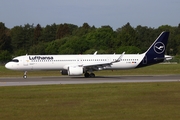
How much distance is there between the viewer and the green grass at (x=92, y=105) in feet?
54.5

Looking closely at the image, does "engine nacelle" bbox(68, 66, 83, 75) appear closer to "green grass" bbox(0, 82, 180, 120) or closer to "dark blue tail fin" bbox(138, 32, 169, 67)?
"dark blue tail fin" bbox(138, 32, 169, 67)

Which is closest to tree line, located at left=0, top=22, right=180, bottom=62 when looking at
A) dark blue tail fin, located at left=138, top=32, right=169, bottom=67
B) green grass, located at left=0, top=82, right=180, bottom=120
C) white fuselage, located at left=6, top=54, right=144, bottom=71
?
dark blue tail fin, located at left=138, top=32, right=169, bottom=67

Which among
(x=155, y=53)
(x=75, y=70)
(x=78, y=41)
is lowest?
(x=75, y=70)

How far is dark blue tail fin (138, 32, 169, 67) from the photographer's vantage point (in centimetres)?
4478

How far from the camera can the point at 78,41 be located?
352 ft

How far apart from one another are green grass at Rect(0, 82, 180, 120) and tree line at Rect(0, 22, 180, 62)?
70.4 metres

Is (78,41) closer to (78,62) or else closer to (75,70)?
(78,62)

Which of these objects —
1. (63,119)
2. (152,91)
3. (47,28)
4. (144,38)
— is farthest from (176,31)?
(63,119)

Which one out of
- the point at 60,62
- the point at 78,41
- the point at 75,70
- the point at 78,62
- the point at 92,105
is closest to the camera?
the point at 92,105

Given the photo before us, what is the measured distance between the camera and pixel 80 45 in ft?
349

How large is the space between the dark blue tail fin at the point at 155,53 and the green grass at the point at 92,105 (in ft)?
61.8

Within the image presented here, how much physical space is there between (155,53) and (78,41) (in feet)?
206

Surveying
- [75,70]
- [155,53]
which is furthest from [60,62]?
[155,53]

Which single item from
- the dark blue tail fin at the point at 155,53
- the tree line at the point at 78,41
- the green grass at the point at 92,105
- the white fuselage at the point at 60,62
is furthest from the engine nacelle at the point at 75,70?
the tree line at the point at 78,41
